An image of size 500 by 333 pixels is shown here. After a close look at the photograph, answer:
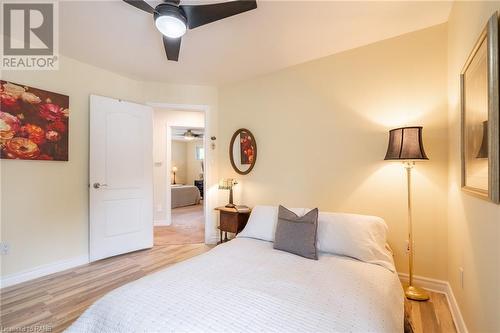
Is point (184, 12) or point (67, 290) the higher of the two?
point (184, 12)

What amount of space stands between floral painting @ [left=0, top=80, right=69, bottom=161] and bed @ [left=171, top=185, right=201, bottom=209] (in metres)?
4.33

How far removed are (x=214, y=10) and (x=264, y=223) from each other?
6.15 feet

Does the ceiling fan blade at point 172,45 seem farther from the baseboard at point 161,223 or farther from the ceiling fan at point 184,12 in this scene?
the baseboard at point 161,223

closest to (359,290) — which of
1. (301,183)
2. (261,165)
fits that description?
(301,183)

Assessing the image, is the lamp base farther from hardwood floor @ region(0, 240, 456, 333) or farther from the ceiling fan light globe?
the ceiling fan light globe

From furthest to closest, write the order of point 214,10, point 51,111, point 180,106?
point 180,106 → point 51,111 → point 214,10

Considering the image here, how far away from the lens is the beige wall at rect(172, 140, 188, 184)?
968cm

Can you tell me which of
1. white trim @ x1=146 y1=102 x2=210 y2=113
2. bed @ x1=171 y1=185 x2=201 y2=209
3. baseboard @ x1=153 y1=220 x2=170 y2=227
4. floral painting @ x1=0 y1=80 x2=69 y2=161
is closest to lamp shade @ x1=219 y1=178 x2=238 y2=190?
white trim @ x1=146 y1=102 x2=210 y2=113

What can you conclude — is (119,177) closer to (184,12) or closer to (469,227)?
(184,12)

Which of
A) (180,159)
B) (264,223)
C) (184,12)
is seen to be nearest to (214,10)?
(184,12)

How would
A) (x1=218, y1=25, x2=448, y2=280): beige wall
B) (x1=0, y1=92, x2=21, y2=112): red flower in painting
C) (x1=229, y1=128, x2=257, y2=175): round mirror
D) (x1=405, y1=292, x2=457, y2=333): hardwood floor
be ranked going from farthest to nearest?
(x1=229, y1=128, x2=257, y2=175): round mirror < (x1=0, y1=92, x2=21, y2=112): red flower in painting < (x1=218, y1=25, x2=448, y2=280): beige wall < (x1=405, y1=292, x2=457, y2=333): hardwood floor

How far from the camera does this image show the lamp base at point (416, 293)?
82.9 inches

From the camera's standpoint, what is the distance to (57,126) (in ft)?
9.11

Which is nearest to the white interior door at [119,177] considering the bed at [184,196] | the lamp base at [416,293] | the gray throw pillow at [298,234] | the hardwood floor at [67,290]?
the hardwood floor at [67,290]
